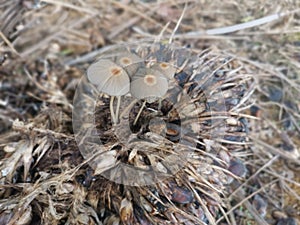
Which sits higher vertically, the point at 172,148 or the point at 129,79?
the point at 129,79

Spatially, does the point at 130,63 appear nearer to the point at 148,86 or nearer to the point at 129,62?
the point at 129,62

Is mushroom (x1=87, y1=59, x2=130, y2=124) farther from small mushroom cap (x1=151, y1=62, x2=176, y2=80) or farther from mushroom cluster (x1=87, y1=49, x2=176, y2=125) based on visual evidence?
small mushroom cap (x1=151, y1=62, x2=176, y2=80)

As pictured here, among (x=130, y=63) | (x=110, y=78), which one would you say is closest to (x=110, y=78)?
(x=110, y=78)

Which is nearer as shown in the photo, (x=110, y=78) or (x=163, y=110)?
(x=110, y=78)

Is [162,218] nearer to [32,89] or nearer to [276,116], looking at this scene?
[276,116]

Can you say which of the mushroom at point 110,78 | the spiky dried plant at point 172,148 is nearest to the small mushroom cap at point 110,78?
the mushroom at point 110,78

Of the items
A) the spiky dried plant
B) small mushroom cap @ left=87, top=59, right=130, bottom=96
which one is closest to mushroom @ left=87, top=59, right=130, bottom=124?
small mushroom cap @ left=87, top=59, right=130, bottom=96

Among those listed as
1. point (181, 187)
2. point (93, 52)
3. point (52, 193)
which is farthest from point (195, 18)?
point (52, 193)
